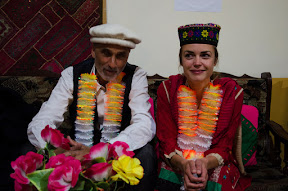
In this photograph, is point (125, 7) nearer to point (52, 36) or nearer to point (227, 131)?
point (52, 36)

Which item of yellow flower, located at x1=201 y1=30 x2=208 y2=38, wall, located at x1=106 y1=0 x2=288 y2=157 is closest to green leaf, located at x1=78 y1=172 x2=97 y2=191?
yellow flower, located at x1=201 y1=30 x2=208 y2=38

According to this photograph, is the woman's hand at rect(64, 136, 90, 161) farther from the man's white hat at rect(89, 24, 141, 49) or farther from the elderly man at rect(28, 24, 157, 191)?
the man's white hat at rect(89, 24, 141, 49)

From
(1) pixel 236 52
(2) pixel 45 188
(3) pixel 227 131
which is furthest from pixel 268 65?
(2) pixel 45 188

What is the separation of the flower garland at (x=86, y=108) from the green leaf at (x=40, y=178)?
975 mm

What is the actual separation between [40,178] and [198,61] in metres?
1.04

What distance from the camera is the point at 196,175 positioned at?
1187mm

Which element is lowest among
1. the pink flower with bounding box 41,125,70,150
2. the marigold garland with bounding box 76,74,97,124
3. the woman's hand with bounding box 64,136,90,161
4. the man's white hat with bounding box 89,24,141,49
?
the woman's hand with bounding box 64,136,90,161

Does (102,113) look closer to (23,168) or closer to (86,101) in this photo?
(86,101)

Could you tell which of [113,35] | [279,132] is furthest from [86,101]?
[279,132]

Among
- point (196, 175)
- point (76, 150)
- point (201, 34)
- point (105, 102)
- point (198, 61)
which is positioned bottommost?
point (196, 175)

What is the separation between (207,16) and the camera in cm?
231

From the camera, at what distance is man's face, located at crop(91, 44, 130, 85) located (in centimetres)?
146

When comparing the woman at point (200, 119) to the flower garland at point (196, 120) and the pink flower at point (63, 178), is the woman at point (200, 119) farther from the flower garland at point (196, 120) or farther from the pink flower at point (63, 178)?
the pink flower at point (63, 178)

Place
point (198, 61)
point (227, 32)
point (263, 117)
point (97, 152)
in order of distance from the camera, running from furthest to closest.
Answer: point (227, 32) < point (263, 117) < point (198, 61) < point (97, 152)
